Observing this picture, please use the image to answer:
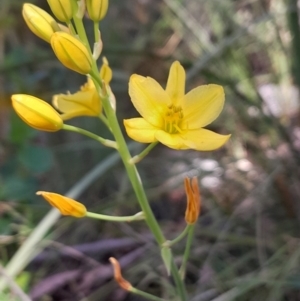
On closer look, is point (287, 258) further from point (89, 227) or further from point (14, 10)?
point (14, 10)

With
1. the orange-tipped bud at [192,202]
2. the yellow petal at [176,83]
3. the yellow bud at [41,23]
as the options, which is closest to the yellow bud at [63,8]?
the yellow bud at [41,23]

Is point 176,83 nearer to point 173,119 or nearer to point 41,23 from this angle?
point 173,119

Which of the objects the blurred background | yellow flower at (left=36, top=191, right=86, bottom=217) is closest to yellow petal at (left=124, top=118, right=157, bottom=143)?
yellow flower at (left=36, top=191, right=86, bottom=217)

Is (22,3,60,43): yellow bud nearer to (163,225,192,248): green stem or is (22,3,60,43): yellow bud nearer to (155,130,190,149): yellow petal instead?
(155,130,190,149): yellow petal

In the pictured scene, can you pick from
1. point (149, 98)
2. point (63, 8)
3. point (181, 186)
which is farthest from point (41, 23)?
point (181, 186)

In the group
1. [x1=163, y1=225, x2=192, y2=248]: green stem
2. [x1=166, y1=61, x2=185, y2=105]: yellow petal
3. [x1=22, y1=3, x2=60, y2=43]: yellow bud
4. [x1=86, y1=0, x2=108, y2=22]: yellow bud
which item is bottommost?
[x1=163, y1=225, x2=192, y2=248]: green stem

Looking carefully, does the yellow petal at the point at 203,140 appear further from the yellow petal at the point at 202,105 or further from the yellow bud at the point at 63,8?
the yellow bud at the point at 63,8
